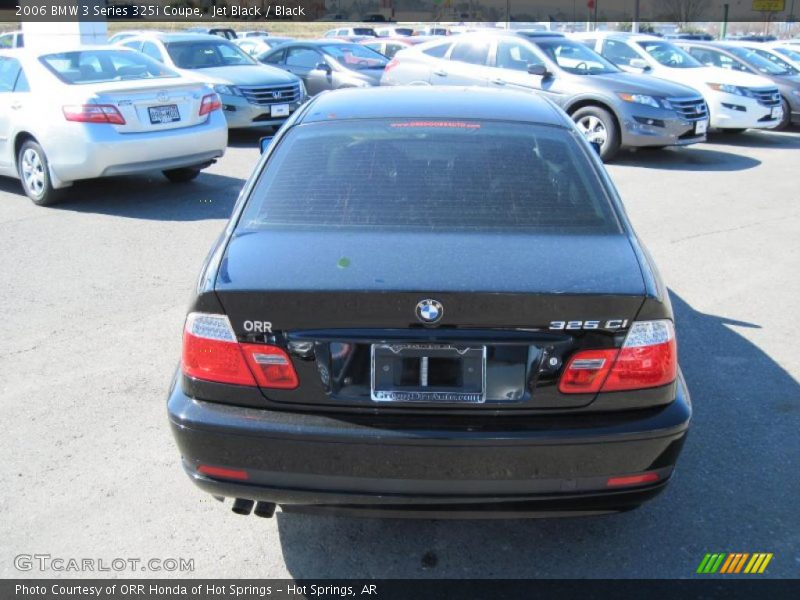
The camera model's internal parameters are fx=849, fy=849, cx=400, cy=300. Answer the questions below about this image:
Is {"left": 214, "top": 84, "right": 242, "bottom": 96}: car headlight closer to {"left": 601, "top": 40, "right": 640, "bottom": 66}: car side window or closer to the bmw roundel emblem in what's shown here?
{"left": 601, "top": 40, "right": 640, "bottom": 66}: car side window

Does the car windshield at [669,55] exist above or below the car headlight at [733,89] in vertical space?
above

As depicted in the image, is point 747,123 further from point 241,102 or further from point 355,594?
point 355,594

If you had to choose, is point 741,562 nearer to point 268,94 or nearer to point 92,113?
point 92,113

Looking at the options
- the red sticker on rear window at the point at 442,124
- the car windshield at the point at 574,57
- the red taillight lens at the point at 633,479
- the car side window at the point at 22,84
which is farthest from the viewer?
the car windshield at the point at 574,57

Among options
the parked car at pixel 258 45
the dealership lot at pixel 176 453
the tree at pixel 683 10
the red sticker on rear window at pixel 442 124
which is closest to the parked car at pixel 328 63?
the parked car at pixel 258 45

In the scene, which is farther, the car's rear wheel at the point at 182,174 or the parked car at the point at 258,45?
the parked car at the point at 258,45

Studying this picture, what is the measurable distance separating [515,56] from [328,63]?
176 inches

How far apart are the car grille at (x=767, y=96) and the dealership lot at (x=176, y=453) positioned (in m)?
6.95

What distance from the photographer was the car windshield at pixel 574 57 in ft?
42.5

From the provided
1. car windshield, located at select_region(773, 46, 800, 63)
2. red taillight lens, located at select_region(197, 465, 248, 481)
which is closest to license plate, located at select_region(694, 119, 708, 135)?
→ car windshield, located at select_region(773, 46, 800, 63)

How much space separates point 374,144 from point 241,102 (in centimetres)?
987

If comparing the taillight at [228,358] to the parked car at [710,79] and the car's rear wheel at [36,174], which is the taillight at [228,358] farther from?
the parked car at [710,79]

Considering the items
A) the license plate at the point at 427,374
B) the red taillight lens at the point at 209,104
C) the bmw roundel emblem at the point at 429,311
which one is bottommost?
the license plate at the point at 427,374

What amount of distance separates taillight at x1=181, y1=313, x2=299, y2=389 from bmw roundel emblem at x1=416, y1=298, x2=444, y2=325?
46 centimetres
